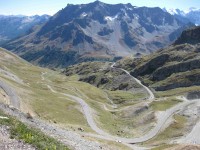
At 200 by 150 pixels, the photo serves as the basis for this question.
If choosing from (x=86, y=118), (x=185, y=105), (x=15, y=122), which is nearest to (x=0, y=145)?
(x=15, y=122)

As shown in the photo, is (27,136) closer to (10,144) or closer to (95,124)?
(10,144)

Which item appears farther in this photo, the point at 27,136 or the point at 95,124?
the point at 95,124

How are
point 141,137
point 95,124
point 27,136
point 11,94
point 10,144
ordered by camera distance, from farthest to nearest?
point 141,137
point 95,124
point 11,94
point 27,136
point 10,144

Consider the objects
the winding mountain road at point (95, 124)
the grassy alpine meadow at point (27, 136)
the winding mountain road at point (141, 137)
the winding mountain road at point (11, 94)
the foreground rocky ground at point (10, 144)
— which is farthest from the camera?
the winding mountain road at point (141, 137)

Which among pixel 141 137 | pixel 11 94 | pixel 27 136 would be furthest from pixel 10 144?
pixel 141 137

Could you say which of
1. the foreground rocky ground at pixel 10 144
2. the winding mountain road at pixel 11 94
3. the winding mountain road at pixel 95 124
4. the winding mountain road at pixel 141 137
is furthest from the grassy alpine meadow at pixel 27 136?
the winding mountain road at pixel 141 137

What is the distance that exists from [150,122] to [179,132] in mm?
17506

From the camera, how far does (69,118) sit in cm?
12500

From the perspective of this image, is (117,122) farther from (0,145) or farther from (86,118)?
(0,145)

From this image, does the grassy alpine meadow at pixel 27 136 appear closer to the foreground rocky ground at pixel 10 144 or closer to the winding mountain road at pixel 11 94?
the foreground rocky ground at pixel 10 144

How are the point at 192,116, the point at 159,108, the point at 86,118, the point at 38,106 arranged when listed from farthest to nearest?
the point at 159,108, the point at 192,116, the point at 86,118, the point at 38,106

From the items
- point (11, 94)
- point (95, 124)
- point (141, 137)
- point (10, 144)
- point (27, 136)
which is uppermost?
point (10, 144)

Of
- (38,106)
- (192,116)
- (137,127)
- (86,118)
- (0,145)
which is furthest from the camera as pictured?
(192,116)

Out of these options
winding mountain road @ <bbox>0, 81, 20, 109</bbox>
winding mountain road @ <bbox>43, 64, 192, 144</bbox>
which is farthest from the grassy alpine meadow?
winding mountain road @ <bbox>43, 64, 192, 144</bbox>
